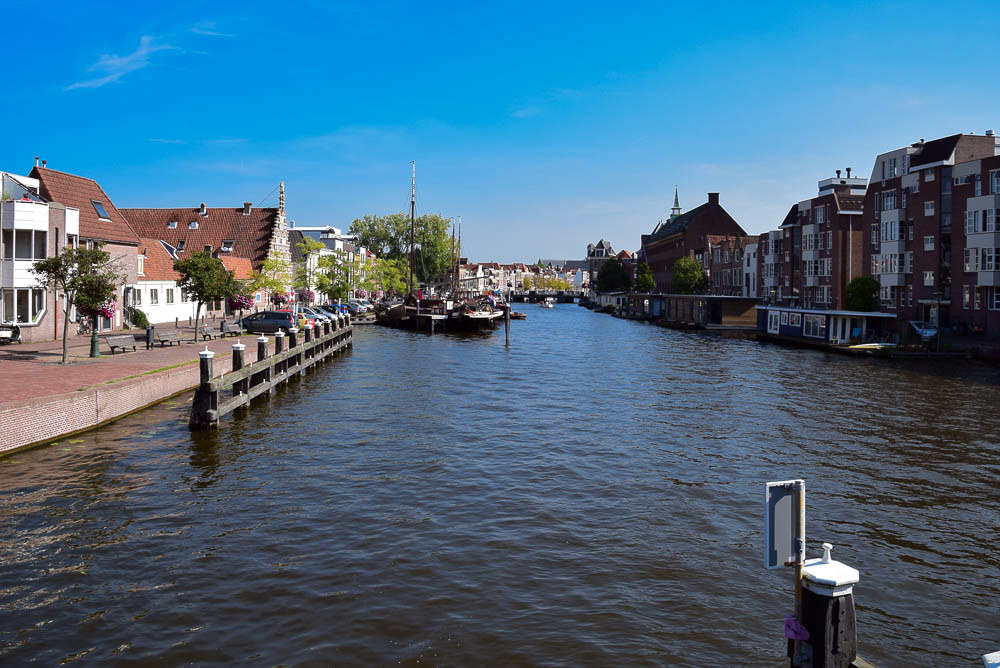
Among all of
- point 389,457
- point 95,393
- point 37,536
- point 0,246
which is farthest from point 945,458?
point 0,246

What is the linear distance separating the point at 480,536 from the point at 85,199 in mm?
42232

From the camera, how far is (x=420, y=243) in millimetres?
143500

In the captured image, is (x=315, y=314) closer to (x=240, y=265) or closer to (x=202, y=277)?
(x=240, y=265)

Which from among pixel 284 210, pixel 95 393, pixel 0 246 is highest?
pixel 284 210

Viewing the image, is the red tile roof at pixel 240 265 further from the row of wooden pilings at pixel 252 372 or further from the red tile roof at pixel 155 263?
the row of wooden pilings at pixel 252 372

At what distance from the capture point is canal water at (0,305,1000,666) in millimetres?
9422

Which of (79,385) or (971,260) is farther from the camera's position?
(971,260)

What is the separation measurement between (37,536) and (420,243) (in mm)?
132935

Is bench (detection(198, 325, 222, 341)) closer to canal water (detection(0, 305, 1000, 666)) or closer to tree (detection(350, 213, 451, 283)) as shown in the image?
canal water (detection(0, 305, 1000, 666))

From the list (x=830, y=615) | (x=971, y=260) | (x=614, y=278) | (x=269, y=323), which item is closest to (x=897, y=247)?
(x=971, y=260)

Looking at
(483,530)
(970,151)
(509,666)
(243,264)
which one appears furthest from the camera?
(243,264)

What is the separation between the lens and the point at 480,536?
43.2 ft

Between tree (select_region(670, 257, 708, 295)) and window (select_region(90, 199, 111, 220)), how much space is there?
309ft

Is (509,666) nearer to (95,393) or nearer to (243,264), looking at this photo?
(95,393)
